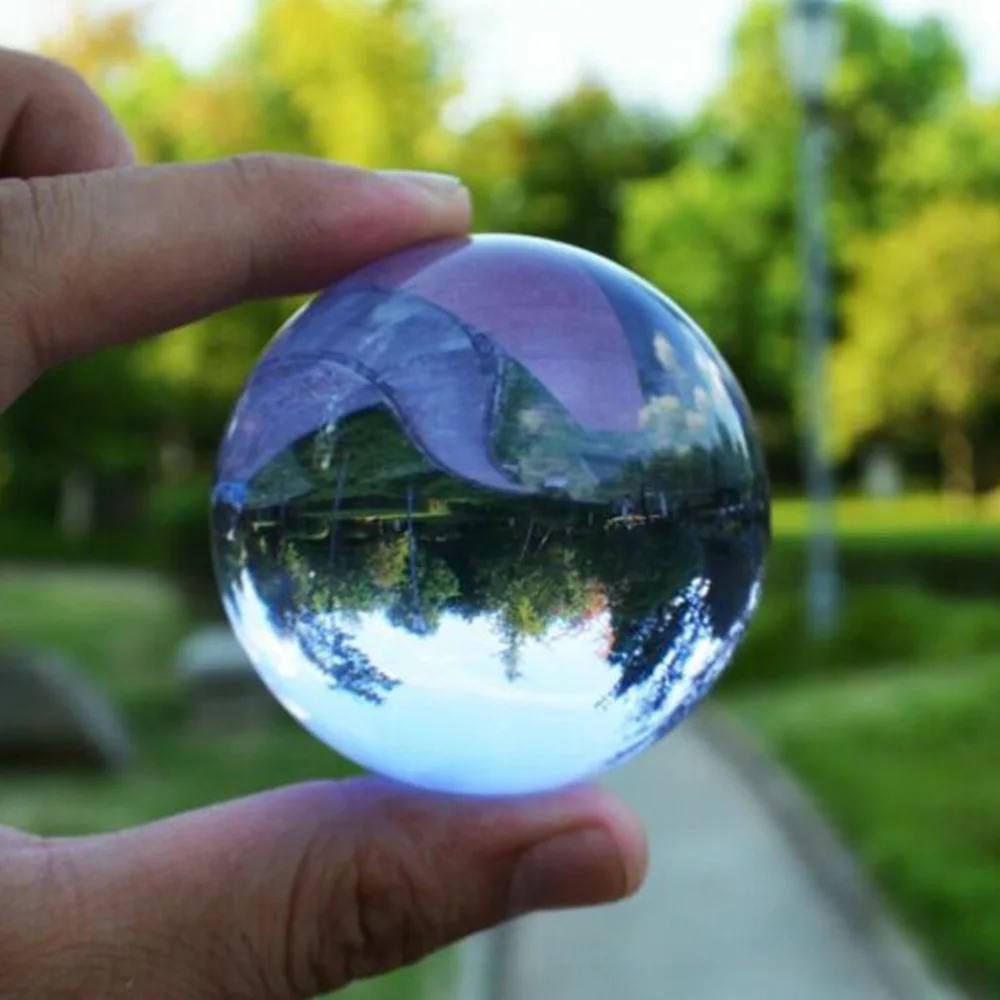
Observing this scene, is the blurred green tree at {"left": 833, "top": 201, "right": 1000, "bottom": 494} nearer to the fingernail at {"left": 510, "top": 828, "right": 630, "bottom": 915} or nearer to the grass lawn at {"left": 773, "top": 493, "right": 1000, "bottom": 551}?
the grass lawn at {"left": 773, "top": 493, "right": 1000, "bottom": 551}

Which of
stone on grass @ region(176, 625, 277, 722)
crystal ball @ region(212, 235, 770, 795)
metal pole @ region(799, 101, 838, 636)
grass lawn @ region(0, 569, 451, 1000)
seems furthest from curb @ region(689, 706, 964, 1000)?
crystal ball @ region(212, 235, 770, 795)

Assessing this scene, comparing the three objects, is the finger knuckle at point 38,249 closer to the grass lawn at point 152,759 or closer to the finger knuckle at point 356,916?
the finger knuckle at point 356,916

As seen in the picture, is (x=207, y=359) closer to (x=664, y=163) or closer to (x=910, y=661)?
(x=910, y=661)

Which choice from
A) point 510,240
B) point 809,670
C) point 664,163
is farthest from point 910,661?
point 664,163

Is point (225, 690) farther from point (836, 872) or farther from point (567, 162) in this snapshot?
point (567, 162)

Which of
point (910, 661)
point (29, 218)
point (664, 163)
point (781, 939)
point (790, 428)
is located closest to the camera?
point (29, 218)

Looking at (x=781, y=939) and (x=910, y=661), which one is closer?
(x=781, y=939)
